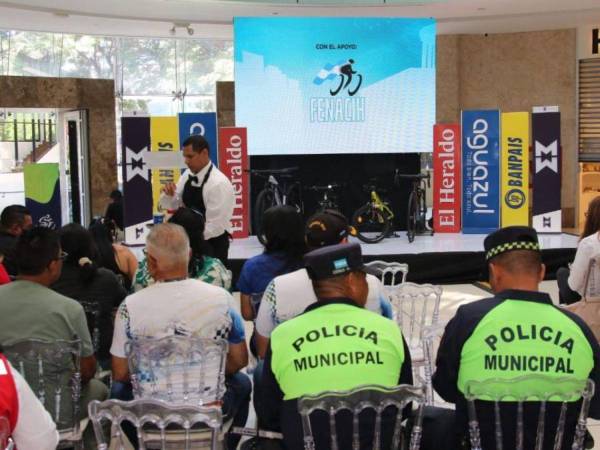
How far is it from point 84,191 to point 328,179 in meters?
4.10

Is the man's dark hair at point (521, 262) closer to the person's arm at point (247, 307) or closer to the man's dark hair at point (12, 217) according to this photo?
the person's arm at point (247, 307)

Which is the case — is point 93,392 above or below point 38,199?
below

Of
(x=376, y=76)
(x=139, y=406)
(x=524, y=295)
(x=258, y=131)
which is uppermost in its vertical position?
(x=376, y=76)

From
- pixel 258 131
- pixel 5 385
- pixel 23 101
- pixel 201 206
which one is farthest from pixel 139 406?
pixel 23 101

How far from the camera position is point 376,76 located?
466 inches

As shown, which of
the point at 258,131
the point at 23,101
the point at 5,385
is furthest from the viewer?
the point at 23,101

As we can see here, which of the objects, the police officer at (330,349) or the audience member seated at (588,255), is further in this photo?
the audience member seated at (588,255)

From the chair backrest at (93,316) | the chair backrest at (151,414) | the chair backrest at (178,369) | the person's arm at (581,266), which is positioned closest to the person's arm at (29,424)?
the chair backrest at (151,414)

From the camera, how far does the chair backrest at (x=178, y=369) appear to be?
2830 mm

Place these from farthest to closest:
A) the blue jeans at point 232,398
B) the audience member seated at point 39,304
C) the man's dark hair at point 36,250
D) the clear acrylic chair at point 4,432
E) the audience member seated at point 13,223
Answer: the audience member seated at point 13,223, the blue jeans at point 232,398, the man's dark hair at point 36,250, the audience member seated at point 39,304, the clear acrylic chair at point 4,432

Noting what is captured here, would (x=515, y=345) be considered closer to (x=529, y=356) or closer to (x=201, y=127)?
(x=529, y=356)

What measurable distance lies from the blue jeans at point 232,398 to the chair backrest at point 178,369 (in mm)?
280

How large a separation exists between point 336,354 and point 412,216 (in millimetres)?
8023

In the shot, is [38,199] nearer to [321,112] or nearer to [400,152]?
[321,112]
